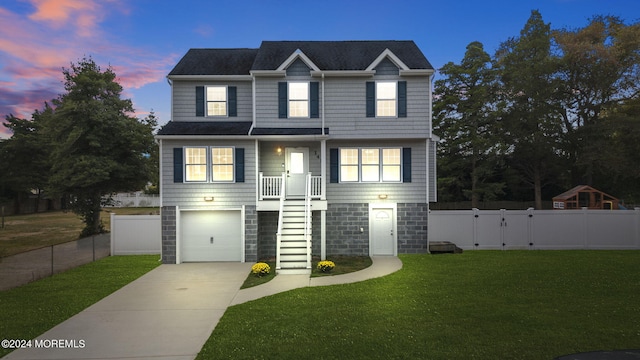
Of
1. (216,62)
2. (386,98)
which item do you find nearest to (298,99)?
(386,98)

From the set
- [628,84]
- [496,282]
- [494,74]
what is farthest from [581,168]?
[496,282]

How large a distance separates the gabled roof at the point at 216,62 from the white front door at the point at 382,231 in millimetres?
9237

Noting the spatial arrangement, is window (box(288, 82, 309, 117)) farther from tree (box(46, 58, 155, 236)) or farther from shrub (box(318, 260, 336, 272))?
tree (box(46, 58, 155, 236))

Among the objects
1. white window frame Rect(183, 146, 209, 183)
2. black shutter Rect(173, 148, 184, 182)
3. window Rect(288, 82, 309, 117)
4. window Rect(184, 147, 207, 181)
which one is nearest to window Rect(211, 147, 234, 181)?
white window frame Rect(183, 146, 209, 183)

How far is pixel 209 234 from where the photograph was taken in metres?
15.8

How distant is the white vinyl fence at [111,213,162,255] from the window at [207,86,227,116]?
584cm

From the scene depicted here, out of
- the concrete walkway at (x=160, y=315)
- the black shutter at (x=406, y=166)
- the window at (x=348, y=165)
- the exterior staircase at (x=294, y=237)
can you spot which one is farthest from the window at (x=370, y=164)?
the concrete walkway at (x=160, y=315)

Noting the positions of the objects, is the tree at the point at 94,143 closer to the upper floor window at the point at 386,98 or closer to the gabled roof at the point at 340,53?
the gabled roof at the point at 340,53

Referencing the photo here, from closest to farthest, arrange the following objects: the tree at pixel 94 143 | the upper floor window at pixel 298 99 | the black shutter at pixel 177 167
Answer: the black shutter at pixel 177 167, the upper floor window at pixel 298 99, the tree at pixel 94 143

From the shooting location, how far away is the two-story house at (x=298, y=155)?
50.6 ft

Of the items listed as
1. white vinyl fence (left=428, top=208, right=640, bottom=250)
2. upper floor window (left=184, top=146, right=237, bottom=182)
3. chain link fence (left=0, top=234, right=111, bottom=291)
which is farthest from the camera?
white vinyl fence (left=428, top=208, right=640, bottom=250)

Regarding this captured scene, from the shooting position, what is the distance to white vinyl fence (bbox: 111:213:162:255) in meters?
17.0

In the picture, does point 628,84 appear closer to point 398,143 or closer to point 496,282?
point 398,143

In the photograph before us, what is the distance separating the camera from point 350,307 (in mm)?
8961
